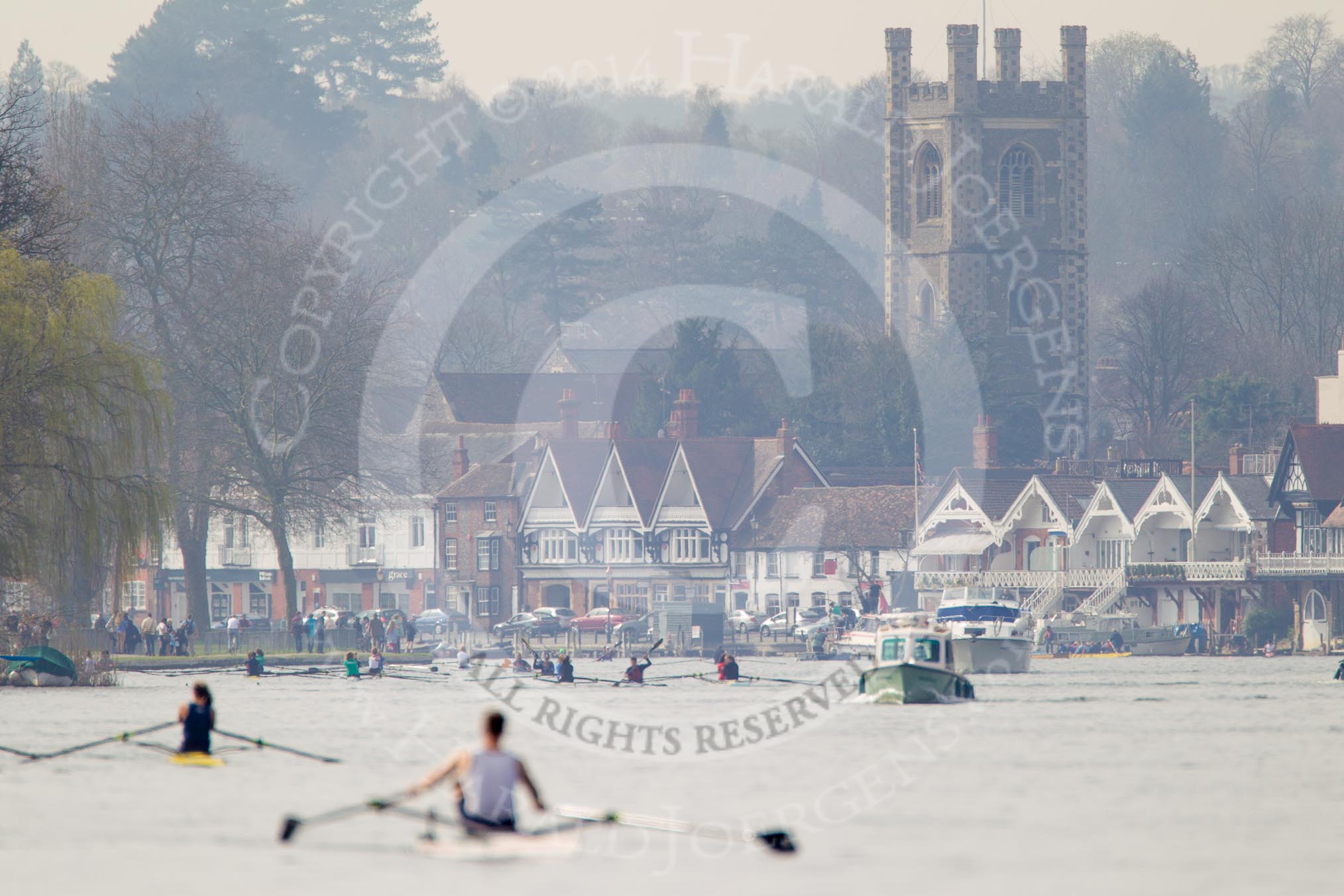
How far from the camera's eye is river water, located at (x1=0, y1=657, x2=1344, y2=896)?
1257 inches

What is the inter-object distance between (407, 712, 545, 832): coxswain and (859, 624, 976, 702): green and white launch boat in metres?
30.3

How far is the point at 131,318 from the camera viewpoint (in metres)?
85.2

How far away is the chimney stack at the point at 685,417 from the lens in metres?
134

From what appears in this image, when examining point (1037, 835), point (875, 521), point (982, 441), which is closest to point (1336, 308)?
point (982, 441)

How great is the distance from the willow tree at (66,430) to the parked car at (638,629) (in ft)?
155

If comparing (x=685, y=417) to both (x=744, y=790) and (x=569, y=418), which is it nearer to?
(x=569, y=418)

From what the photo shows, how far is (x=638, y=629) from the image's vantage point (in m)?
112

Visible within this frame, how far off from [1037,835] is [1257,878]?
4.35 m

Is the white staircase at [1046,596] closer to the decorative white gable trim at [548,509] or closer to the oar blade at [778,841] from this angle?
the decorative white gable trim at [548,509]

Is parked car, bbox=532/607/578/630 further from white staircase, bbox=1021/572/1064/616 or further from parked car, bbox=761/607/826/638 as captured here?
white staircase, bbox=1021/572/1064/616

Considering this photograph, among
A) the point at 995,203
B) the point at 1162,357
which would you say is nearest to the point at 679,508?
the point at 1162,357

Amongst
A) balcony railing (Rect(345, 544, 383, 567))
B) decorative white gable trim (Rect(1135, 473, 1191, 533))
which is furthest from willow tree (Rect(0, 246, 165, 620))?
balcony railing (Rect(345, 544, 383, 567))

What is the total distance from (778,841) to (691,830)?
4.99 feet

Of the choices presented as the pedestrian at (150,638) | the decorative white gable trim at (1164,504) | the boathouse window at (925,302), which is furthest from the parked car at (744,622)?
the boathouse window at (925,302)
